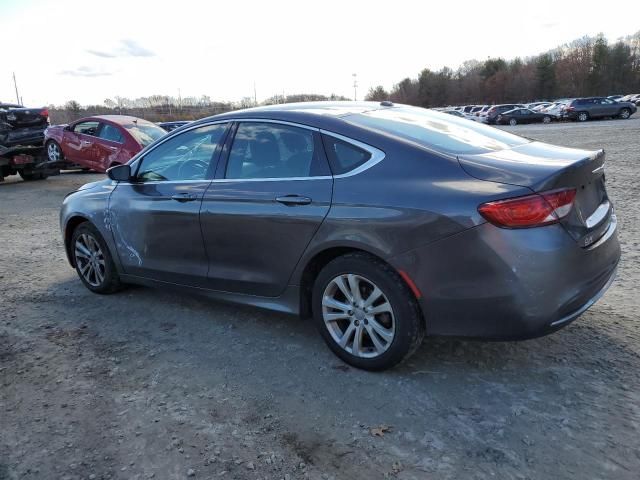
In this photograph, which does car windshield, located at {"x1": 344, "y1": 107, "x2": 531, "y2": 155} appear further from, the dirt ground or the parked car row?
the parked car row

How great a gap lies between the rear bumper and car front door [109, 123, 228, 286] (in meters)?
1.79

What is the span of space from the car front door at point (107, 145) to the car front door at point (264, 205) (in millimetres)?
9191

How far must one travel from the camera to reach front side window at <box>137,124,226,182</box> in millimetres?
4156

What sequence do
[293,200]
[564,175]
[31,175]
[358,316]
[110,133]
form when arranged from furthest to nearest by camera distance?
[31,175] < [110,133] < [293,200] < [358,316] < [564,175]

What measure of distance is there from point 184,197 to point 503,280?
2.49 meters

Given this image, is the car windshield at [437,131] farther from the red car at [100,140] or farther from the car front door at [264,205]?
the red car at [100,140]

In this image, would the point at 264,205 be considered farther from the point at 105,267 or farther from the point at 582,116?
the point at 582,116

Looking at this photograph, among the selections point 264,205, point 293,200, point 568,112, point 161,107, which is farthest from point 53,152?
point 161,107

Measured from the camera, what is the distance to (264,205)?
364cm

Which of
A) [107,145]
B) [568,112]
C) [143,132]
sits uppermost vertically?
[143,132]

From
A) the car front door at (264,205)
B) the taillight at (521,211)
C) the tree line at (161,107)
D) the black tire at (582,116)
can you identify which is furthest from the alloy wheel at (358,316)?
the tree line at (161,107)

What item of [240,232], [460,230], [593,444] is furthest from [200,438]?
[593,444]

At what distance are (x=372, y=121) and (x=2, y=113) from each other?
1282 cm

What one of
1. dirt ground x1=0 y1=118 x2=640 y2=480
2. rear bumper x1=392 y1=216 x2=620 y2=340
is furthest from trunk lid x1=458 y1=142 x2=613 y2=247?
dirt ground x1=0 y1=118 x2=640 y2=480
